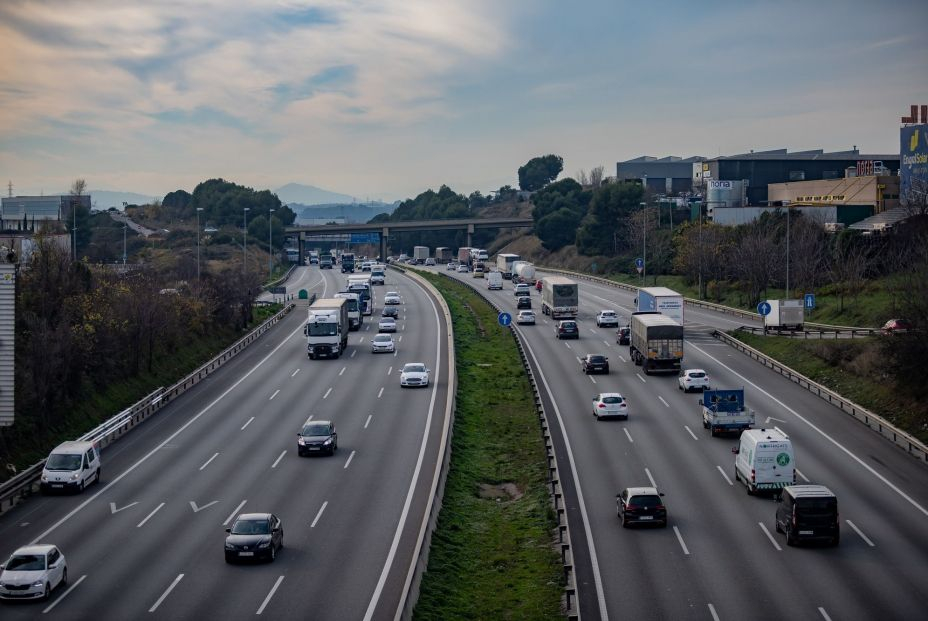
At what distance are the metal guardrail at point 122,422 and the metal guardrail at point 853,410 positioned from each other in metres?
33.7

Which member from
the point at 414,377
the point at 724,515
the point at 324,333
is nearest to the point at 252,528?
the point at 724,515

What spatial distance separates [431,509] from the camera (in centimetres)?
3456

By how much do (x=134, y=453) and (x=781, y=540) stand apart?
27590 mm

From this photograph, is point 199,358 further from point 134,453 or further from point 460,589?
point 460,589

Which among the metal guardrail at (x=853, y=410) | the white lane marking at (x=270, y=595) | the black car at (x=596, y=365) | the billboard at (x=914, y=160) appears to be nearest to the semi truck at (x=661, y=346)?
the black car at (x=596, y=365)

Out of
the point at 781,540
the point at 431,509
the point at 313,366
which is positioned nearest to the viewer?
the point at 781,540

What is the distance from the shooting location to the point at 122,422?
4984 cm

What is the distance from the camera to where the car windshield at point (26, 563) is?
27.6 m

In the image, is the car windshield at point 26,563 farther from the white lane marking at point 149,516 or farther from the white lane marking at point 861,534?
the white lane marking at point 861,534

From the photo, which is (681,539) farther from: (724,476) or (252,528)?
(252,528)

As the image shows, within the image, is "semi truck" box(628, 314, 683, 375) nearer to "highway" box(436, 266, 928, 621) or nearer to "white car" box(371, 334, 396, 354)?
"highway" box(436, 266, 928, 621)

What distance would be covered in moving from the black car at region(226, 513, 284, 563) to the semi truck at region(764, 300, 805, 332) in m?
50.5

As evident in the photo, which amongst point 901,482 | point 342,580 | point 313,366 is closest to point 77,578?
point 342,580

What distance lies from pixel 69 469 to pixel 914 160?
89.4 metres
